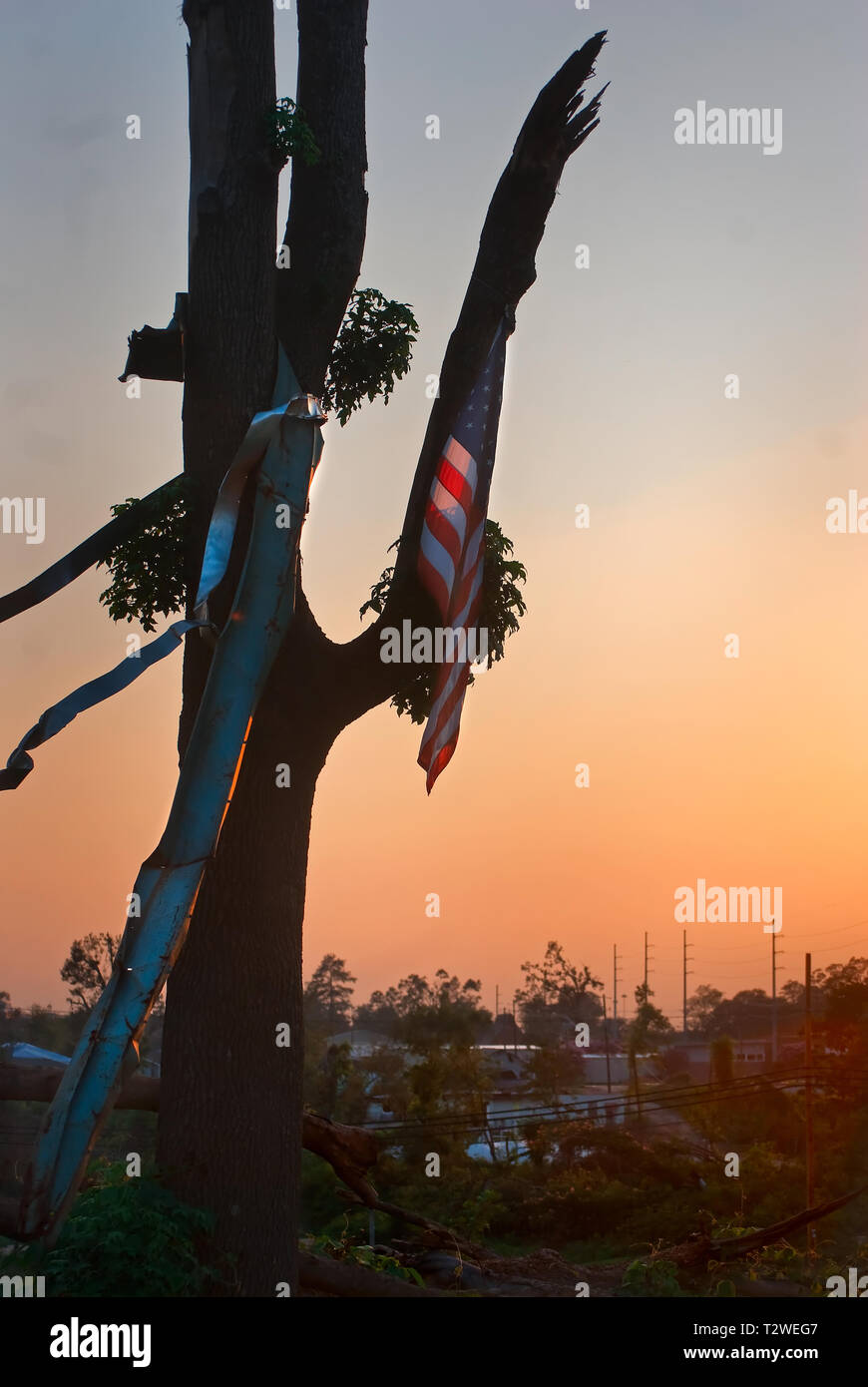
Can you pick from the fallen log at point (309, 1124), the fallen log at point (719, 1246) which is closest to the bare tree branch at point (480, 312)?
the fallen log at point (309, 1124)

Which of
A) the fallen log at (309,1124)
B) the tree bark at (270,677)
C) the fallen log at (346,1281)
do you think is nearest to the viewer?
the tree bark at (270,677)

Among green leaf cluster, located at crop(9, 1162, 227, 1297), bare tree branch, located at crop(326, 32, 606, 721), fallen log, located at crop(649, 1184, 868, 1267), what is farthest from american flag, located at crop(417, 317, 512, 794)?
fallen log, located at crop(649, 1184, 868, 1267)

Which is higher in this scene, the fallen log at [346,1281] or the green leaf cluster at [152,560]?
the green leaf cluster at [152,560]

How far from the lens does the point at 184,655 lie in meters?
10.3

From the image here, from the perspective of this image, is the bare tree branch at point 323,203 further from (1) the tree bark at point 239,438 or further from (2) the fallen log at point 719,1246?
(2) the fallen log at point 719,1246

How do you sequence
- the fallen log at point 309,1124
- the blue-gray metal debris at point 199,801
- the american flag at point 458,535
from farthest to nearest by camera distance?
the fallen log at point 309,1124 < the american flag at point 458,535 < the blue-gray metal debris at point 199,801

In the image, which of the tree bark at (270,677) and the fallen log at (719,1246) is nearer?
the tree bark at (270,677)

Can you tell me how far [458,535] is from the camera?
32.4 ft

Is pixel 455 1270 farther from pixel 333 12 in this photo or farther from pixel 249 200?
pixel 333 12

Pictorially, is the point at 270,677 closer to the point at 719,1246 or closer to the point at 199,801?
the point at 199,801

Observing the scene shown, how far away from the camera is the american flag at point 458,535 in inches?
386

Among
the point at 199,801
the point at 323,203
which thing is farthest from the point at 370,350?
the point at 199,801

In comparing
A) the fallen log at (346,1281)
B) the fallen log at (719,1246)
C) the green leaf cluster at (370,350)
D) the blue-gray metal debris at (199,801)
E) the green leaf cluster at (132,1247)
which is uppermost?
the green leaf cluster at (370,350)
